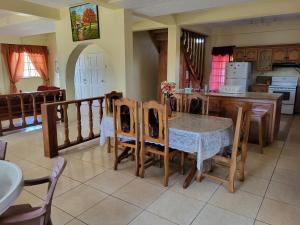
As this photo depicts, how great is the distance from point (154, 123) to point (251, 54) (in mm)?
5887

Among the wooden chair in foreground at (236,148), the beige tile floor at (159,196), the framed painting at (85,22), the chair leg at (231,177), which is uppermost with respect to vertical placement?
the framed painting at (85,22)

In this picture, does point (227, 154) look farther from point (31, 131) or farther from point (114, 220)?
point (31, 131)

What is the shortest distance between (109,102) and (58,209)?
193cm

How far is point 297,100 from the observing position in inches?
275

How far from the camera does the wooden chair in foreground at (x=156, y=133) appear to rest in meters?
2.56

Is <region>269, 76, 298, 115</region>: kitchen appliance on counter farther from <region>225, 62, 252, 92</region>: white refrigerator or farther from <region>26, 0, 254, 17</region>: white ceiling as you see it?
<region>26, 0, 254, 17</region>: white ceiling

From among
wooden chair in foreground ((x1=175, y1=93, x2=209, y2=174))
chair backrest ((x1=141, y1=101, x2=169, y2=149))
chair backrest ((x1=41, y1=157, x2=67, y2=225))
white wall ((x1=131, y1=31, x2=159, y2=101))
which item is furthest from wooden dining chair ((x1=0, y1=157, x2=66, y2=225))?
white wall ((x1=131, y1=31, x2=159, y2=101))

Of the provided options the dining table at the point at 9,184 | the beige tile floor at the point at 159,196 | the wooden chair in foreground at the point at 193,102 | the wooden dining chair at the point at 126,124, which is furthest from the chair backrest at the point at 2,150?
the wooden chair in foreground at the point at 193,102

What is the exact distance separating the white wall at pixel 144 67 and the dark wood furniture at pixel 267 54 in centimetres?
293

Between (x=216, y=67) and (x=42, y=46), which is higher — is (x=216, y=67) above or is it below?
below

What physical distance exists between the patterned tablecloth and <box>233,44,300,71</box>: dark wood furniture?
5297 millimetres

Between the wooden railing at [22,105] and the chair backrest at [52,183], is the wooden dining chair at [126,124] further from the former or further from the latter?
the wooden railing at [22,105]

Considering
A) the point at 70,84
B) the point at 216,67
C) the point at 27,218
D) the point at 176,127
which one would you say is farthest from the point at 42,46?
the point at 27,218

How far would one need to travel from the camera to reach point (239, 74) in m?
7.19
